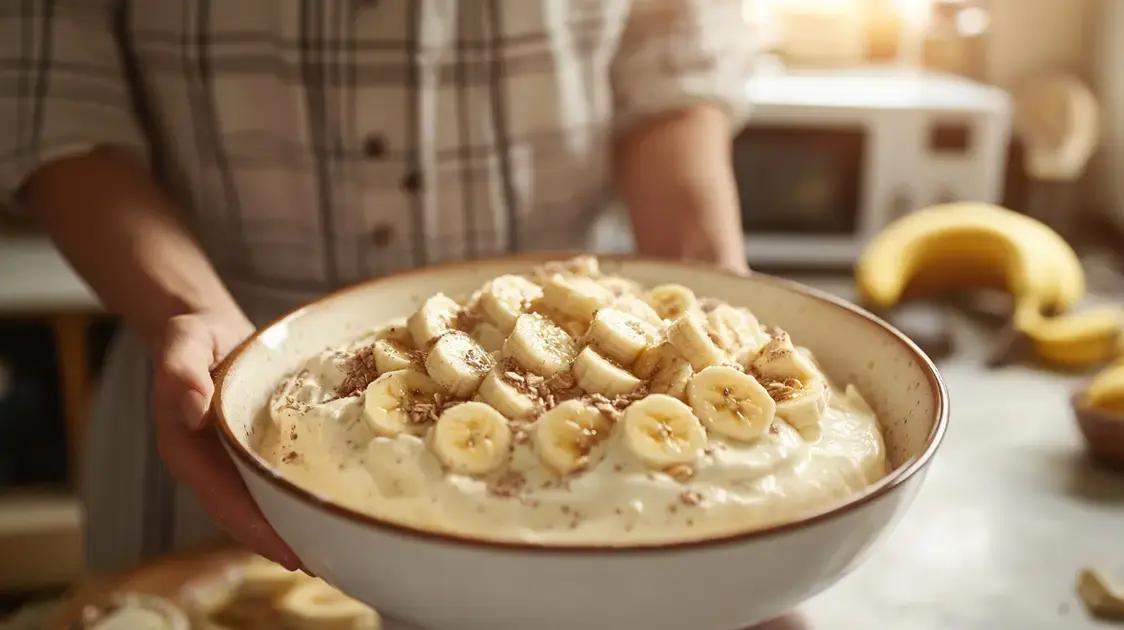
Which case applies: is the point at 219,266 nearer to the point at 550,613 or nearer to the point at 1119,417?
the point at 550,613

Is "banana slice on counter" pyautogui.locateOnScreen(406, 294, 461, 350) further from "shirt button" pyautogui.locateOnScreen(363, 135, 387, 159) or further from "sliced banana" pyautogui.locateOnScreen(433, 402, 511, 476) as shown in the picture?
"shirt button" pyautogui.locateOnScreen(363, 135, 387, 159)

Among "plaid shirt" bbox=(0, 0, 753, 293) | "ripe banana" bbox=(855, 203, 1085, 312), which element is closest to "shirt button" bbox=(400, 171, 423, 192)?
"plaid shirt" bbox=(0, 0, 753, 293)

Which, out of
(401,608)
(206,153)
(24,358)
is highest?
(206,153)

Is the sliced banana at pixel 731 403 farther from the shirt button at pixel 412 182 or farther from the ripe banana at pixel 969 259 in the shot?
the ripe banana at pixel 969 259

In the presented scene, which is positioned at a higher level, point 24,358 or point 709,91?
point 709,91

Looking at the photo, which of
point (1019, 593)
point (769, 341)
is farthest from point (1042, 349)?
point (769, 341)

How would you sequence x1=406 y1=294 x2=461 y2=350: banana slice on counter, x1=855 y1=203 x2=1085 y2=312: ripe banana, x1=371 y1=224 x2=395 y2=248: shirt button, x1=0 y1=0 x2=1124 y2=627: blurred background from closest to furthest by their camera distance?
x1=406 y1=294 x2=461 y2=350: banana slice on counter, x1=371 y1=224 x2=395 y2=248: shirt button, x1=855 y1=203 x2=1085 y2=312: ripe banana, x1=0 y1=0 x2=1124 y2=627: blurred background

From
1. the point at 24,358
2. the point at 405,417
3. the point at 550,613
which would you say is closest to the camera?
the point at 550,613

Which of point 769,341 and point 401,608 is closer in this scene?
point 401,608
